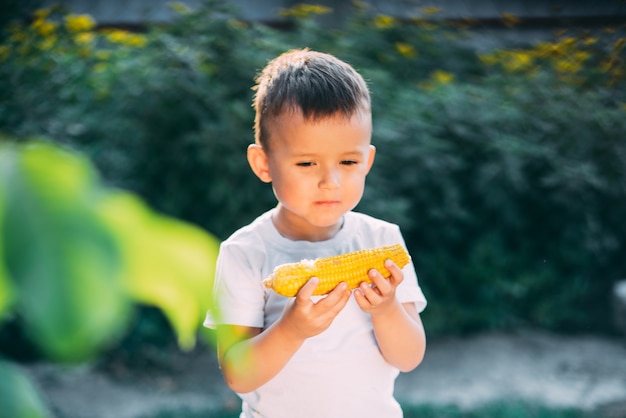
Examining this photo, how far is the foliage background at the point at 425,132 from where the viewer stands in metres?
4.35

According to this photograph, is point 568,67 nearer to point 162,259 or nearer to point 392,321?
point 392,321

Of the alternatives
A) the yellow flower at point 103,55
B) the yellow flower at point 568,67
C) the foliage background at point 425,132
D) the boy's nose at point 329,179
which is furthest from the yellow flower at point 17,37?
the yellow flower at point 568,67

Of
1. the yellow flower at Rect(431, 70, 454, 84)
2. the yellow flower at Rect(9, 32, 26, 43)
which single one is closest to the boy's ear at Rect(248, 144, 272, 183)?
the yellow flower at Rect(9, 32, 26, 43)

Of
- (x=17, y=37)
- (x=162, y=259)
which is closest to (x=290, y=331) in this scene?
(x=162, y=259)

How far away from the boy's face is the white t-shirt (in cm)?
15

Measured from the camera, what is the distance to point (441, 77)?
16.2 feet

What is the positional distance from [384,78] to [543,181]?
1.12 metres

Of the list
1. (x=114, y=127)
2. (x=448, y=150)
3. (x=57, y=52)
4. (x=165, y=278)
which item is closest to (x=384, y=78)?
(x=448, y=150)

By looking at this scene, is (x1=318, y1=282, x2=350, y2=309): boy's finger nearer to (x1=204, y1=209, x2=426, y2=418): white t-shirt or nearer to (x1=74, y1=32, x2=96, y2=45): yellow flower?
(x1=204, y1=209, x2=426, y2=418): white t-shirt

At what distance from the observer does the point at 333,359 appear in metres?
1.87

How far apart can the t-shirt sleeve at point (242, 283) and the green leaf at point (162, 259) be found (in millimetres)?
1338

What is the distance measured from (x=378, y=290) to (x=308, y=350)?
0.84 feet

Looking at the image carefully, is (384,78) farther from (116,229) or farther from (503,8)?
(116,229)

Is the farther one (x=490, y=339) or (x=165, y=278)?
(x=490, y=339)
